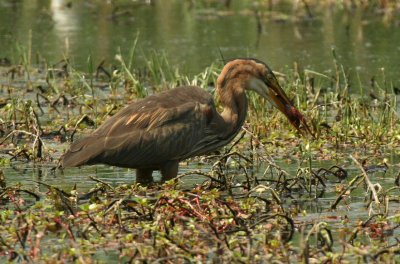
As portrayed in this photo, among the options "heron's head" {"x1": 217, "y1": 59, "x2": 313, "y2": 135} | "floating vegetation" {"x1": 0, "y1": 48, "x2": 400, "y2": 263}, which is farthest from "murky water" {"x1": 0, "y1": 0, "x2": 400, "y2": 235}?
"heron's head" {"x1": 217, "y1": 59, "x2": 313, "y2": 135}

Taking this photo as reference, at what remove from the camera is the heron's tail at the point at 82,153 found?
30.1 ft

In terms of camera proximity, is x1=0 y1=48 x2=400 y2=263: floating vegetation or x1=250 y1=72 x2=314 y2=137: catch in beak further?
x1=250 y1=72 x2=314 y2=137: catch in beak

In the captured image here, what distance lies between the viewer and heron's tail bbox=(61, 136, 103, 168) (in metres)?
→ 9.17

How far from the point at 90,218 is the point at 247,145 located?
13.0ft

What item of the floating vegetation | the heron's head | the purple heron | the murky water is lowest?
the floating vegetation

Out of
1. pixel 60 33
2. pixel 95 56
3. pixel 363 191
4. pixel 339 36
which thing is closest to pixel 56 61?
pixel 95 56

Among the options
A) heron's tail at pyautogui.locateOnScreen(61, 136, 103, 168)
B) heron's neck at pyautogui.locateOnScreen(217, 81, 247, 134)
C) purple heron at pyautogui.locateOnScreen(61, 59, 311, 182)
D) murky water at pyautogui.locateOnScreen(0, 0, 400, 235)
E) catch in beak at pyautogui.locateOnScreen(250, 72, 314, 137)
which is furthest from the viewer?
murky water at pyautogui.locateOnScreen(0, 0, 400, 235)

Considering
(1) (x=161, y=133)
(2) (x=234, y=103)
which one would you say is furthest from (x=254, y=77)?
(1) (x=161, y=133)

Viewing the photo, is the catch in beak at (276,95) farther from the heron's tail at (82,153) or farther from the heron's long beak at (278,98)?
the heron's tail at (82,153)

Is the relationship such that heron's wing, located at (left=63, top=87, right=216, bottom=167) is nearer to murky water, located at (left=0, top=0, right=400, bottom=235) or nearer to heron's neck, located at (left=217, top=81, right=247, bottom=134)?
heron's neck, located at (left=217, top=81, right=247, bottom=134)

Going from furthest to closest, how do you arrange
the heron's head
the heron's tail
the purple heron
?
the heron's head
the purple heron
the heron's tail

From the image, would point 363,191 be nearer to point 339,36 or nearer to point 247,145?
point 247,145

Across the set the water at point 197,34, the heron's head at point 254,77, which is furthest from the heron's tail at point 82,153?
the water at point 197,34

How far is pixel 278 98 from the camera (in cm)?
1046
